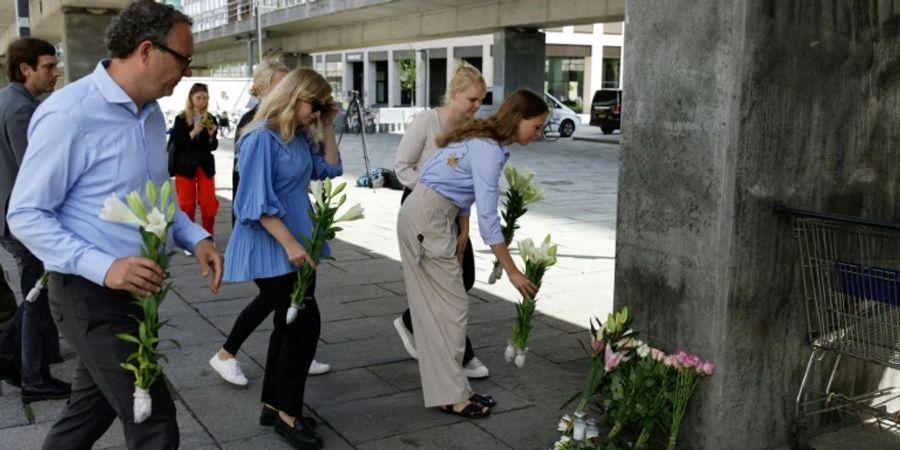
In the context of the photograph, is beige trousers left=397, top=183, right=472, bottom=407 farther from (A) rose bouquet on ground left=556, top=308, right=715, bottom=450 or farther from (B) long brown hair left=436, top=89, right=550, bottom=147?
(A) rose bouquet on ground left=556, top=308, right=715, bottom=450

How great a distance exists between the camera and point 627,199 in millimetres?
4094

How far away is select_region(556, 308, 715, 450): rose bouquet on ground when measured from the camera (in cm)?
364

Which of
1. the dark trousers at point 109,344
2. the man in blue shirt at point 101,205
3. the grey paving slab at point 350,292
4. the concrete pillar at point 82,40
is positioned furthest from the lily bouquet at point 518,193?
the concrete pillar at point 82,40

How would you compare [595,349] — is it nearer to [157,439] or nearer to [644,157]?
[644,157]

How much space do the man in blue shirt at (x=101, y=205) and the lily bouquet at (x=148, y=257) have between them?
0.21 feet

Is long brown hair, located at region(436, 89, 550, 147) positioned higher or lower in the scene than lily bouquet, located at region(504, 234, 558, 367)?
higher

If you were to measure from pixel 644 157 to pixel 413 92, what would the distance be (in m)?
57.9

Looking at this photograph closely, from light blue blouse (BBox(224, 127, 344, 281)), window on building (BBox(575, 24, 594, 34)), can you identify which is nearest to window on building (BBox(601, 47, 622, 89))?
window on building (BBox(575, 24, 594, 34))

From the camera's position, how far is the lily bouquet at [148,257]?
101 inches

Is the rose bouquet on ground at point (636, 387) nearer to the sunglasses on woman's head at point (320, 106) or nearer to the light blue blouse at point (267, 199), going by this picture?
the light blue blouse at point (267, 199)

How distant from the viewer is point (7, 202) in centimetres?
465

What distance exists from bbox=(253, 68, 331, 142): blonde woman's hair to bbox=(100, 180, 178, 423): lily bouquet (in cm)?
130

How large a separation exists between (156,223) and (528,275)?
206cm

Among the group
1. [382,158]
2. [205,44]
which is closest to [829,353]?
[382,158]
